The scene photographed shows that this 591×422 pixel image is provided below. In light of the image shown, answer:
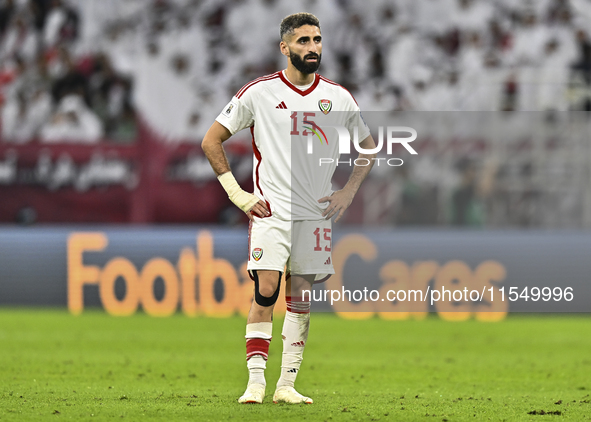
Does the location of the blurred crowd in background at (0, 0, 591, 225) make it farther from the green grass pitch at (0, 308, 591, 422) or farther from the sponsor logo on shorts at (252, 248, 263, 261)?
the sponsor logo on shorts at (252, 248, 263, 261)

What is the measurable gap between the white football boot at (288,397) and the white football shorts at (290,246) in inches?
23.1

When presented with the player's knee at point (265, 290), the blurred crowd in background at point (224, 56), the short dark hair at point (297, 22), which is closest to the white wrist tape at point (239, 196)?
the player's knee at point (265, 290)

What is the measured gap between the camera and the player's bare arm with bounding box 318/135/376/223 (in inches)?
183

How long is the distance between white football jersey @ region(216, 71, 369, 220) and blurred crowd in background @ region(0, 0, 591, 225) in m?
6.72

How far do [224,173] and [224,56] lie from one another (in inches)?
324

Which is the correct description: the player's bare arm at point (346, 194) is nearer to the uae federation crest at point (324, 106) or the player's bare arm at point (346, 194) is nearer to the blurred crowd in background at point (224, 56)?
the uae federation crest at point (324, 106)

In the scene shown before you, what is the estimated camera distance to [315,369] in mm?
6602

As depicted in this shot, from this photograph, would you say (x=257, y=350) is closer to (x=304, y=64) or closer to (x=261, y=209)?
(x=261, y=209)

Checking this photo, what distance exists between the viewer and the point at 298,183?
462 cm

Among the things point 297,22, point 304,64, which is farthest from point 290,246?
point 297,22

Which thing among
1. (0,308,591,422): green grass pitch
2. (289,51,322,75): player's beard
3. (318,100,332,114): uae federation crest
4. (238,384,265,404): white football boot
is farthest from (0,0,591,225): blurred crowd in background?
(238,384,265,404): white football boot

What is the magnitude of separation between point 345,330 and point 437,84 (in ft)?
13.7

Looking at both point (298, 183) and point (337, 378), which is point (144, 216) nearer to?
point (337, 378)

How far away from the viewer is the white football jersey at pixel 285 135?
4.57m
